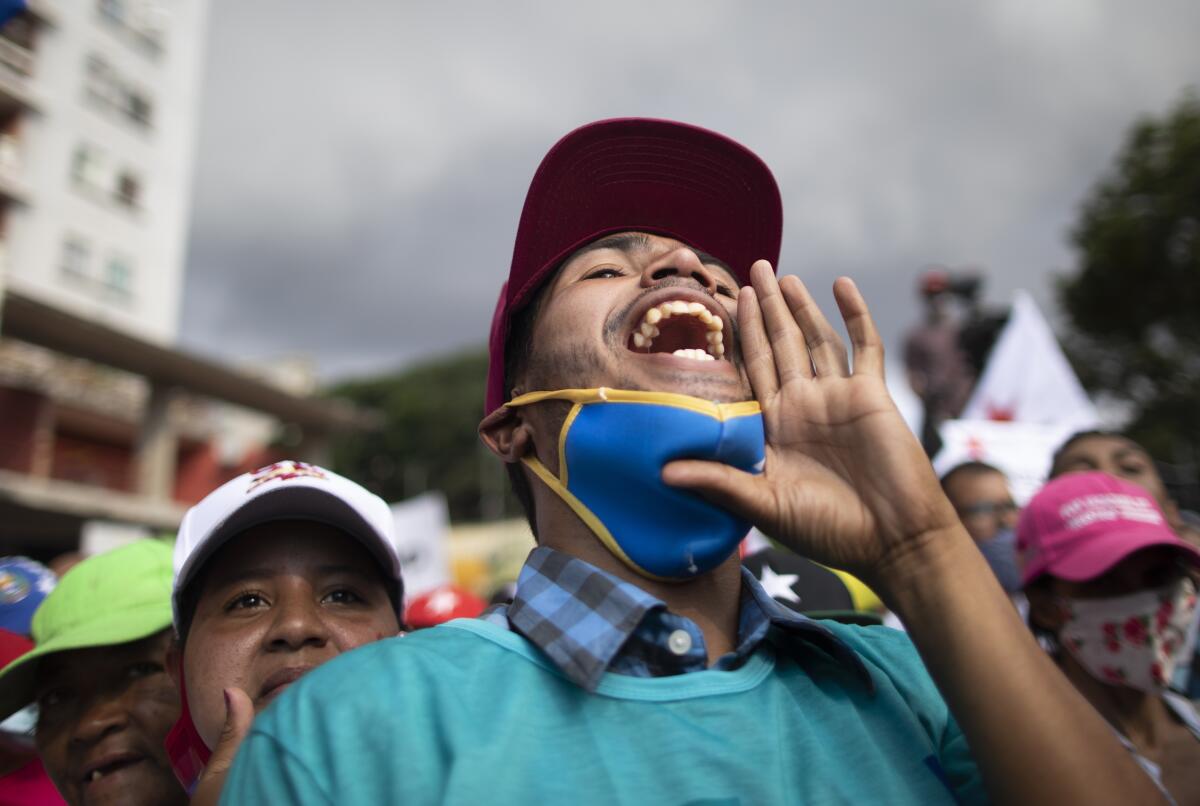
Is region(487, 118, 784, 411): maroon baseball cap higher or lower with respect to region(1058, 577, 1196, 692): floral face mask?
higher

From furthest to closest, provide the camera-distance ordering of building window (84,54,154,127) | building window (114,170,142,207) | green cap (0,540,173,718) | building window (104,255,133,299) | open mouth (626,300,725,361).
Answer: building window (114,170,142,207), building window (84,54,154,127), building window (104,255,133,299), green cap (0,540,173,718), open mouth (626,300,725,361)

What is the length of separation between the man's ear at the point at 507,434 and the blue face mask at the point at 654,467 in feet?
0.68

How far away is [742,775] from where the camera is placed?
1376mm

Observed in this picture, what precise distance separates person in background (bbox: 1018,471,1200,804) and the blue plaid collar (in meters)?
1.55

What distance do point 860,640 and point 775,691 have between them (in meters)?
0.34

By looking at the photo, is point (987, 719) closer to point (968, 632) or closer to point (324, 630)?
point (968, 632)

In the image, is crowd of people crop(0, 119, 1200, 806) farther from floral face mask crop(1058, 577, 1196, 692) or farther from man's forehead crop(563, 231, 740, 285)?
floral face mask crop(1058, 577, 1196, 692)

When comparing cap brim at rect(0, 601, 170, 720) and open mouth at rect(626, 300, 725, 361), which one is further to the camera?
cap brim at rect(0, 601, 170, 720)

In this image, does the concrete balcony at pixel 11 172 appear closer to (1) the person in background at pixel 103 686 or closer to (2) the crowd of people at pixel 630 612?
(1) the person in background at pixel 103 686

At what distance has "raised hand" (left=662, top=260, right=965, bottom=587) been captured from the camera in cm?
153

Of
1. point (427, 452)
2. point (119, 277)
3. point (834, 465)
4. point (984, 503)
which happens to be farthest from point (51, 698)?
point (427, 452)

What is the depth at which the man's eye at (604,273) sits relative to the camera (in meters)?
2.02

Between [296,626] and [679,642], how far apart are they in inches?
38.8

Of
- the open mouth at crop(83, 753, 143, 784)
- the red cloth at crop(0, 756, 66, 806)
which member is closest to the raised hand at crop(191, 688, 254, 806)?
the open mouth at crop(83, 753, 143, 784)
